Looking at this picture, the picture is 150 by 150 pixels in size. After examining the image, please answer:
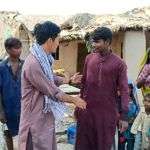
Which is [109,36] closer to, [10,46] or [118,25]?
[10,46]

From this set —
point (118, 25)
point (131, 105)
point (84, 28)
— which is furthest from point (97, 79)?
point (84, 28)

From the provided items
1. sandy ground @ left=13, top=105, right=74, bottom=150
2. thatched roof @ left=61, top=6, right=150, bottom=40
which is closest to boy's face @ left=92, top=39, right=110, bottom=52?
sandy ground @ left=13, top=105, right=74, bottom=150

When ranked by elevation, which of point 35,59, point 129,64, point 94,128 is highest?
point 35,59

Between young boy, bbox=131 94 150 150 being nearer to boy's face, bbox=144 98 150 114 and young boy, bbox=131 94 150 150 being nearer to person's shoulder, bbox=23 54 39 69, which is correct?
boy's face, bbox=144 98 150 114

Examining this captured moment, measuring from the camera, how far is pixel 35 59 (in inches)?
207

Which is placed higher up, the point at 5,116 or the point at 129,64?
the point at 5,116

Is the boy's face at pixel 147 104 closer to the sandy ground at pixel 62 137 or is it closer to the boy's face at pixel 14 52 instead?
the boy's face at pixel 14 52

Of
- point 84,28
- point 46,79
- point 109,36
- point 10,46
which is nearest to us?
point 46,79

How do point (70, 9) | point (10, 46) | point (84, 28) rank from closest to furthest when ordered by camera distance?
point (10, 46), point (84, 28), point (70, 9)

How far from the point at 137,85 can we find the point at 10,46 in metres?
1.79

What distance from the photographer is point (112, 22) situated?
16.9 m

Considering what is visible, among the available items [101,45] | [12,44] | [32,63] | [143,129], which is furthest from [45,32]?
[143,129]

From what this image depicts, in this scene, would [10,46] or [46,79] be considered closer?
[46,79]

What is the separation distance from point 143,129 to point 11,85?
1.86m
